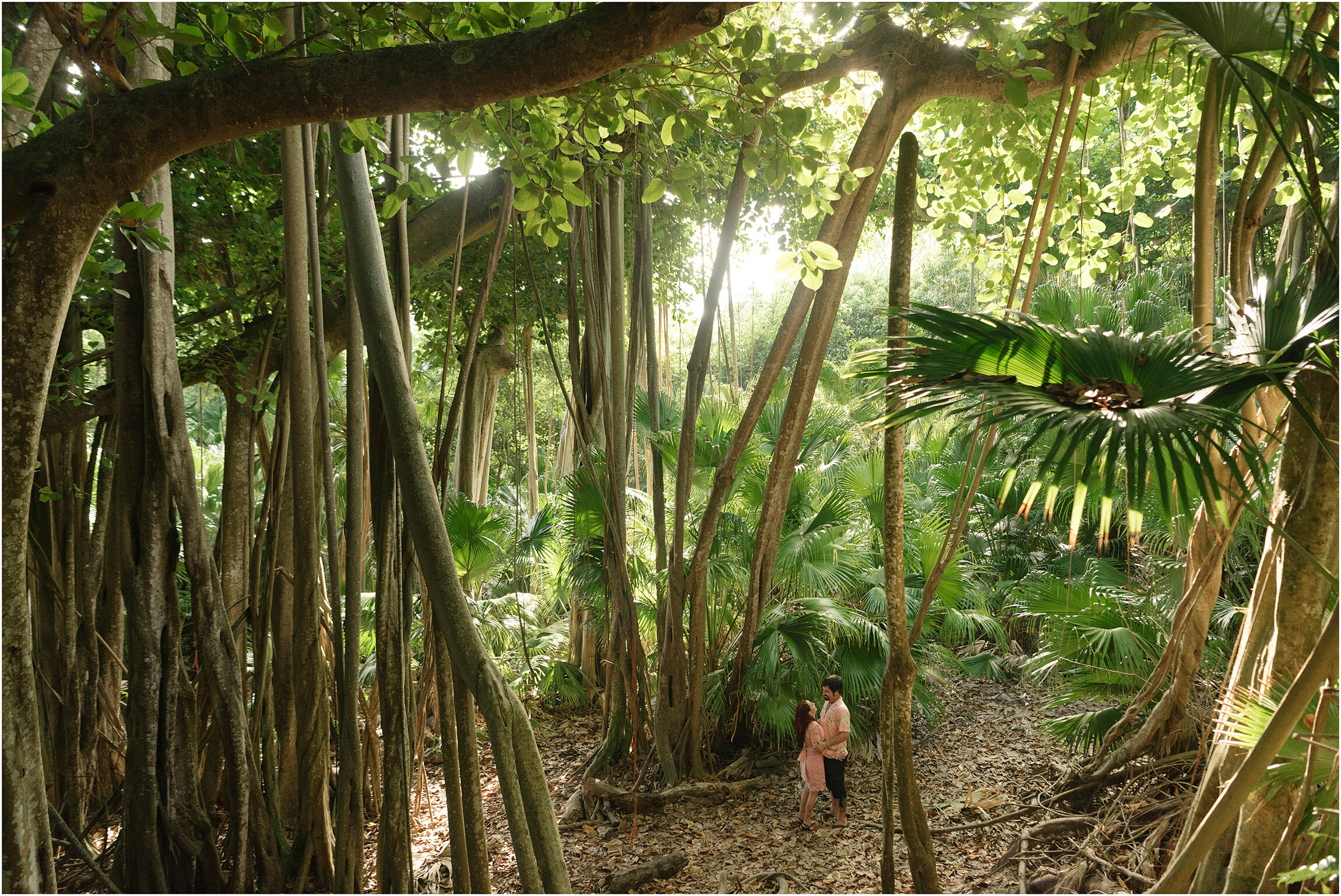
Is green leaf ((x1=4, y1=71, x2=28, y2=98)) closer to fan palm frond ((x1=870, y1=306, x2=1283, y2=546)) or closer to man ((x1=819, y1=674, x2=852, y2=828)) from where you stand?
fan palm frond ((x1=870, y1=306, x2=1283, y2=546))

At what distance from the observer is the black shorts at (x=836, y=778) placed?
3404mm

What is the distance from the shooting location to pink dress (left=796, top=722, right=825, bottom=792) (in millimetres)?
3408

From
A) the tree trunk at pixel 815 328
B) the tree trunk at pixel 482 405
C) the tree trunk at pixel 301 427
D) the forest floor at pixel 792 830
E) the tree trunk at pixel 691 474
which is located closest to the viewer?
the tree trunk at pixel 301 427

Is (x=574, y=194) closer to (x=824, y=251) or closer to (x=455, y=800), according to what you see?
(x=824, y=251)

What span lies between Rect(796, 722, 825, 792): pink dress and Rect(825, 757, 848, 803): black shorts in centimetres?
3

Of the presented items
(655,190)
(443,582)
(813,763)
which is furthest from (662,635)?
(655,190)

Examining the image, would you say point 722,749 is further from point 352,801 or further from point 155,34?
point 155,34

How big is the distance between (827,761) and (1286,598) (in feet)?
8.04

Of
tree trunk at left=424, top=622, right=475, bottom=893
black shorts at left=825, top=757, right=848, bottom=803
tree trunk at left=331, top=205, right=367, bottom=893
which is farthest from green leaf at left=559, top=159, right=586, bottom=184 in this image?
black shorts at left=825, top=757, right=848, bottom=803

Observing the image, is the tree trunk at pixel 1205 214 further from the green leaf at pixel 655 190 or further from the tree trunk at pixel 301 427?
the tree trunk at pixel 301 427

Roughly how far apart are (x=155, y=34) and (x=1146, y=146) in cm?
332

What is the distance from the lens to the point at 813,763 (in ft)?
11.2

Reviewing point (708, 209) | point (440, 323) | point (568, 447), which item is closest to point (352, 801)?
point (440, 323)

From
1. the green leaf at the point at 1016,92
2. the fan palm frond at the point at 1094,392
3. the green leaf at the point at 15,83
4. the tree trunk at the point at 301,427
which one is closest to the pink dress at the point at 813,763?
the tree trunk at the point at 301,427
